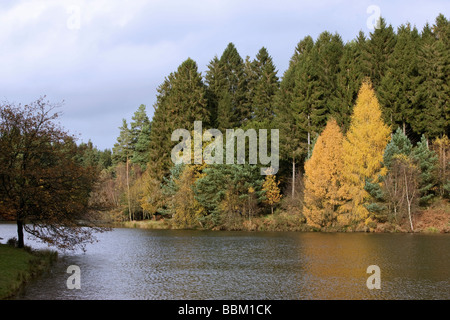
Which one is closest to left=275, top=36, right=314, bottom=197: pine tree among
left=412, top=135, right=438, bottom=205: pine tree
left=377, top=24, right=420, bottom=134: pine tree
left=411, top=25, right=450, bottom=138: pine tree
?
left=377, top=24, right=420, bottom=134: pine tree

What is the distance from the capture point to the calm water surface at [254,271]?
2077 cm

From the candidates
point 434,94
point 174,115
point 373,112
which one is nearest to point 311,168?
point 373,112

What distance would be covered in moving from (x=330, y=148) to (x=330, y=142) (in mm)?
835

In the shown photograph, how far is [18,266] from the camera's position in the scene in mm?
23859

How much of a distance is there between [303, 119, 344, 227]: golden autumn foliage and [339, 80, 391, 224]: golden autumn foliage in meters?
1.10

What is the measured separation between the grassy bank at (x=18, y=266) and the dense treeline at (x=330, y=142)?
51.0ft

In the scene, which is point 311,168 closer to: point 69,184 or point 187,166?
point 187,166

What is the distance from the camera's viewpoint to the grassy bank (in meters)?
20.4

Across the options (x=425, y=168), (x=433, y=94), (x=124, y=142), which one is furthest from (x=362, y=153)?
(x=124, y=142)

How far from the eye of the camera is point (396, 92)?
2420 inches

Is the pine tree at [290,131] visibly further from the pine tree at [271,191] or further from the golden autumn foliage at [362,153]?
the golden autumn foliage at [362,153]

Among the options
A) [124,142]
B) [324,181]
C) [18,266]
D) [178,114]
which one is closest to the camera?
[18,266]

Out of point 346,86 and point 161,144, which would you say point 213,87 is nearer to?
point 161,144
